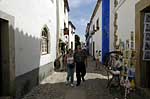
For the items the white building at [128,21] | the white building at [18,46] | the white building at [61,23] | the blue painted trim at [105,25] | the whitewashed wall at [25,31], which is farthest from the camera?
the white building at [61,23]

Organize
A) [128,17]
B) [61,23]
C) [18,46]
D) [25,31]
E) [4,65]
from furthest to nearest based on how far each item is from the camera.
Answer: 1. [61,23]
2. [128,17]
3. [25,31]
4. [18,46]
5. [4,65]

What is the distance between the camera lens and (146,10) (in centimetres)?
863

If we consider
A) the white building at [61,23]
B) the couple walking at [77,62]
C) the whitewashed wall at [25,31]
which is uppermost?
the white building at [61,23]

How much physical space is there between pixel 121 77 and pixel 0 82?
175 inches

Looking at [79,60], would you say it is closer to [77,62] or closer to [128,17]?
[77,62]

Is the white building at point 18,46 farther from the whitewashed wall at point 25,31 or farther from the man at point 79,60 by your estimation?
the man at point 79,60

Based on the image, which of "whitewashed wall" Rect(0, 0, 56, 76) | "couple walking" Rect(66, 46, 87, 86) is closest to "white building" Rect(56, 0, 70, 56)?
"whitewashed wall" Rect(0, 0, 56, 76)

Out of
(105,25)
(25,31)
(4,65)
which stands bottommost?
(4,65)

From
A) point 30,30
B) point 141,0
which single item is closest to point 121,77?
point 141,0

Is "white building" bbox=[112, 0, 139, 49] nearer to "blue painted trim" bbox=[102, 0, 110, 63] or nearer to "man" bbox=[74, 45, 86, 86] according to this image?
"man" bbox=[74, 45, 86, 86]

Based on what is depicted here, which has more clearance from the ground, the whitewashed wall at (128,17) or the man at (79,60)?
the whitewashed wall at (128,17)

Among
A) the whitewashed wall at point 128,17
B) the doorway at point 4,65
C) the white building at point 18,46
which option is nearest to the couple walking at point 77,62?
the white building at point 18,46

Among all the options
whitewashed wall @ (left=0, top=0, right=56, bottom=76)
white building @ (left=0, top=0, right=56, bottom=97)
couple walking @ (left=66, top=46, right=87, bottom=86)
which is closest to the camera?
white building @ (left=0, top=0, right=56, bottom=97)

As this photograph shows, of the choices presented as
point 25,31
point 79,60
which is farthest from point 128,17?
point 25,31
